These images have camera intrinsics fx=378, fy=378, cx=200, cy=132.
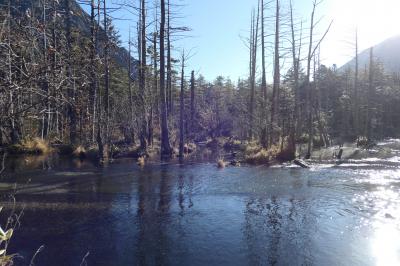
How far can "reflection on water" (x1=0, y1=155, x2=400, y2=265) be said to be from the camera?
21.8ft

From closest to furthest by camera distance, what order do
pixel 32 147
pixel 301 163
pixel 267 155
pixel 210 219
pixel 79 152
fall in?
1. pixel 210 219
2. pixel 301 163
3. pixel 267 155
4. pixel 79 152
5. pixel 32 147

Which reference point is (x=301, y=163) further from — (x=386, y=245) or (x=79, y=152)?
(x=79, y=152)

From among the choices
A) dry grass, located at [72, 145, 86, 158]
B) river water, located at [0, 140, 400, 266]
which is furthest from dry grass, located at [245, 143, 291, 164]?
dry grass, located at [72, 145, 86, 158]

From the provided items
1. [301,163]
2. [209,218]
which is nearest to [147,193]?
[209,218]

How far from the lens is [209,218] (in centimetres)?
891

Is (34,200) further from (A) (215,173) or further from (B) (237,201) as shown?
(A) (215,173)

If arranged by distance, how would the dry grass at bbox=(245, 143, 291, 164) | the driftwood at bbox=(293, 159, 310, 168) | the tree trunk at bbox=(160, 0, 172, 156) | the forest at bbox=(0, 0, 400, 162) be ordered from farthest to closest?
the tree trunk at bbox=(160, 0, 172, 156) < the dry grass at bbox=(245, 143, 291, 164) < the driftwood at bbox=(293, 159, 310, 168) < the forest at bbox=(0, 0, 400, 162)

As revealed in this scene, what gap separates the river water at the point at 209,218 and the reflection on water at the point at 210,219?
22 mm

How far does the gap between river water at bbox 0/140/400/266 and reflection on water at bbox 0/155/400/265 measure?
2 centimetres

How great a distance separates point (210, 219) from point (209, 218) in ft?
0.29

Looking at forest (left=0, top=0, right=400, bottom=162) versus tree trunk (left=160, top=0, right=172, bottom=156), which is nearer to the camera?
forest (left=0, top=0, right=400, bottom=162)

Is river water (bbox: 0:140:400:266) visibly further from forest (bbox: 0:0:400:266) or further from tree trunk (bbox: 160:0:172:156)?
tree trunk (bbox: 160:0:172:156)

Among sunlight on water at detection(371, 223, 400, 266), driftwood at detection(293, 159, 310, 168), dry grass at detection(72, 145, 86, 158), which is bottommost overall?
sunlight on water at detection(371, 223, 400, 266)

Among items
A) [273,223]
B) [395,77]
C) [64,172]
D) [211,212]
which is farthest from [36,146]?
[395,77]
